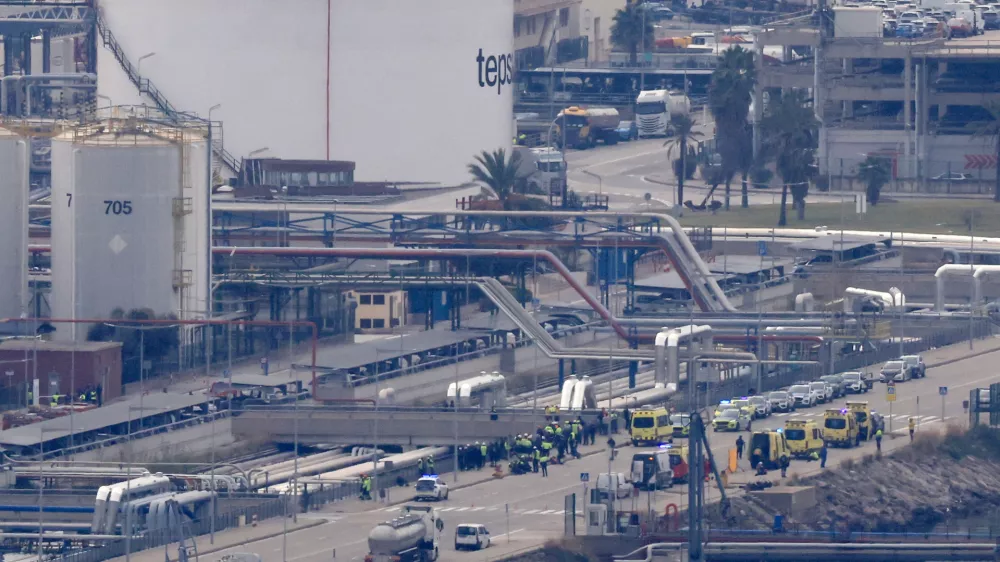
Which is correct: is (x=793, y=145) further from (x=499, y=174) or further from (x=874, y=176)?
(x=499, y=174)

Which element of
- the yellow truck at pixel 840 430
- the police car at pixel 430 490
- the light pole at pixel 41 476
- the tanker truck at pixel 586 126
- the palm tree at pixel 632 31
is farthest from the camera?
the palm tree at pixel 632 31

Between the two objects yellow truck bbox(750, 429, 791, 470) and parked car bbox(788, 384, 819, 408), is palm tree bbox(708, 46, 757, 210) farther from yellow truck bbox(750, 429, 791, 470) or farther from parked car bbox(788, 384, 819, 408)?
yellow truck bbox(750, 429, 791, 470)

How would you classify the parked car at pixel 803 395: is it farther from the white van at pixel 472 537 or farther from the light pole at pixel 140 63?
the light pole at pixel 140 63

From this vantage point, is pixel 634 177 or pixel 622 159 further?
pixel 622 159

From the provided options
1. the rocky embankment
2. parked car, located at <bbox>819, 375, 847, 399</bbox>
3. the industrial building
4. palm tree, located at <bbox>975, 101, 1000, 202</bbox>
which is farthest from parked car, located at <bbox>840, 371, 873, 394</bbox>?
the industrial building

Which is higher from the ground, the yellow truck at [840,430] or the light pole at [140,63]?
the light pole at [140,63]

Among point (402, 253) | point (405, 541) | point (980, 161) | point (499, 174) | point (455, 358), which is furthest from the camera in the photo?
point (980, 161)

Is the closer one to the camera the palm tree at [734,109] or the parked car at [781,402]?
the parked car at [781,402]

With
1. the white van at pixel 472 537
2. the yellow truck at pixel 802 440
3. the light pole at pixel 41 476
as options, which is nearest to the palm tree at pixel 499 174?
the yellow truck at pixel 802 440

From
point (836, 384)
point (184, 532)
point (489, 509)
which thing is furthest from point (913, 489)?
point (184, 532)
